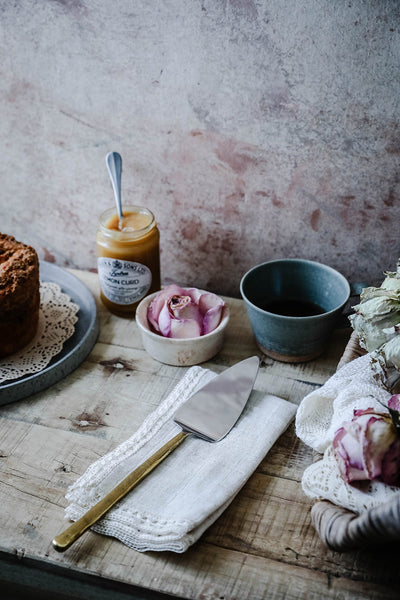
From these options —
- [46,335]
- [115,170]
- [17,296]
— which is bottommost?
[46,335]

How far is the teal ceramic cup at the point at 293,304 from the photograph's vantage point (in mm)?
916

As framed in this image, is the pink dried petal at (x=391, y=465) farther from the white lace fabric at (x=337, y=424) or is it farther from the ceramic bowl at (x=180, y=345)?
the ceramic bowl at (x=180, y=345)

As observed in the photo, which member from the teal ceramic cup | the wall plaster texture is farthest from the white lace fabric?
the wall plaster texture

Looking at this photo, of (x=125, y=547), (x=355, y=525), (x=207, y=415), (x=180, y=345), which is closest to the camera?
(x=355, y=525)

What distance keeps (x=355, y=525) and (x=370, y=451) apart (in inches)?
3.7

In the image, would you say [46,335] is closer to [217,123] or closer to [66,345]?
[66,345]

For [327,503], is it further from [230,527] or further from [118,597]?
[118,597]

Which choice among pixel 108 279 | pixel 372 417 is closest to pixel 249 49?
pixel 108 279

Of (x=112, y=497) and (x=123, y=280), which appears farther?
(x=123, y=280)

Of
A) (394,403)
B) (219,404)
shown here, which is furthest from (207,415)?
(394,403)

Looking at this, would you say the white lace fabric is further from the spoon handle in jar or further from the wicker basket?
the spoon handle in jar

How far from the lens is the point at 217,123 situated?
1.00 m

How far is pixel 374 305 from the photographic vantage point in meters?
0.77

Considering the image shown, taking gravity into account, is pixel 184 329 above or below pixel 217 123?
below
